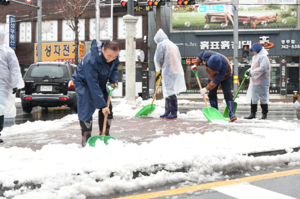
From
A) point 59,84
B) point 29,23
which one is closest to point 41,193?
point 59,84

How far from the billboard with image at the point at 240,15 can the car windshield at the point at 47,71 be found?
15024 millimetres

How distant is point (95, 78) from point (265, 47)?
71.3ft

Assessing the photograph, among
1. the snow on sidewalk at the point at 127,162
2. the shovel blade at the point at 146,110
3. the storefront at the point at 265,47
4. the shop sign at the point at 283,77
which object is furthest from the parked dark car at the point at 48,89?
the shop sign at the point at 283,77

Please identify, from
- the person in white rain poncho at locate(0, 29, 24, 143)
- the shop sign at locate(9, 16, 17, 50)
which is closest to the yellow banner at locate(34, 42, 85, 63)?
the shop sign at locate(9, 16, 17, 50)

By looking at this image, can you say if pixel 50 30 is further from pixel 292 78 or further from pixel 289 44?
pixel 292 78

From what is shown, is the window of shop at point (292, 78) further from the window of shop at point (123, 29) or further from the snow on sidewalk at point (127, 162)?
the snow on sidewalk at point (127, 162)

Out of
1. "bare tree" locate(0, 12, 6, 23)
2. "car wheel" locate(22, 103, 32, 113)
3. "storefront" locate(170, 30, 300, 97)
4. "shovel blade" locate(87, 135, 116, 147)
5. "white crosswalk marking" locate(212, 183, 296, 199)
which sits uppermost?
"bare tree" locate(0, 12, 6, 23)

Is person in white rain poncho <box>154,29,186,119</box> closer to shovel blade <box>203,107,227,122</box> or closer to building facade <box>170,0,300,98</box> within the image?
shovel blade <box>203,107,227,122</box>

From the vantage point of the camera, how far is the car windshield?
33.9 ft

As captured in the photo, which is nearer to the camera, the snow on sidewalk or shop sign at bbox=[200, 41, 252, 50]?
the snow on sidewalk

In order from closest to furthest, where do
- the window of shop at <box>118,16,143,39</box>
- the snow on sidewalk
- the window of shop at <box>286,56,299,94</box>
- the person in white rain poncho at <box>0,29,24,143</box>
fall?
the snow on sidewalk, the person in white rain poncho at <box>0,29,24,143</box>, the window of shop at <box>286,56,299,94</box>, the window of shop at <box>118,16,143,39</box>

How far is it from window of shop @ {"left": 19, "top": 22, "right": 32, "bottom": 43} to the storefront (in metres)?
12.9

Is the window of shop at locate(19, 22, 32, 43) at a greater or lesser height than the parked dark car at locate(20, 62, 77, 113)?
greater

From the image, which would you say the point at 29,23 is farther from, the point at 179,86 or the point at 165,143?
the point at 165,143
